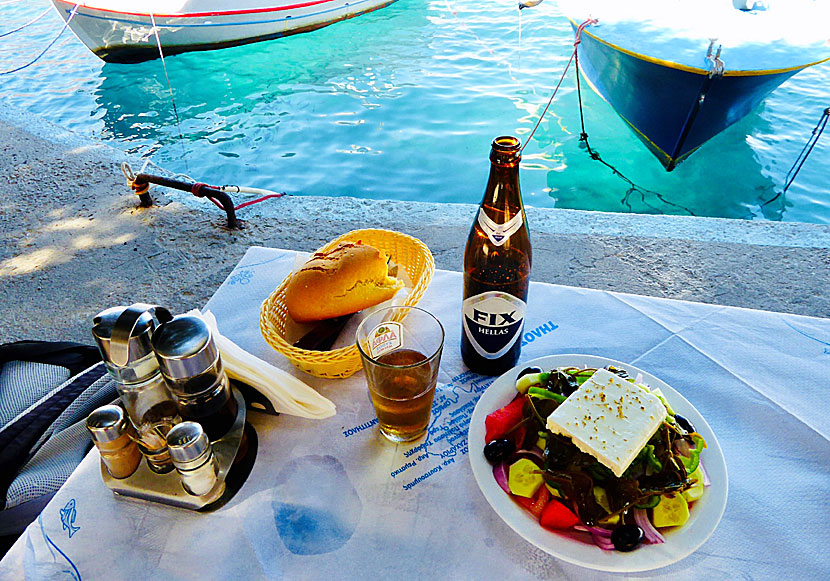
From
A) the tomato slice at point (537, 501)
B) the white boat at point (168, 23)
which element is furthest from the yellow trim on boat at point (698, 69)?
the white boat at point (168, 23)

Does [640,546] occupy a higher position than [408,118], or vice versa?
[640,546]

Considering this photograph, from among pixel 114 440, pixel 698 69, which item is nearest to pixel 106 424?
pixel 114 440

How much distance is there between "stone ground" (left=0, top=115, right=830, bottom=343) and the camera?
1.35 m

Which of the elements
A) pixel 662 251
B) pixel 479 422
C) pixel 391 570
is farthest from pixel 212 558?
pixel 662 251

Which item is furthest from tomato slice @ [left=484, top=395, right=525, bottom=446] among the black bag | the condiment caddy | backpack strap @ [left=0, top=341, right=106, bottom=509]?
backpack strap @ [left=0, top=341, right=106, bottom=509]

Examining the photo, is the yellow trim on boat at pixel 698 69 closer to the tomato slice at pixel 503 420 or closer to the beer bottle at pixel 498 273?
the beer bottle at pixel 498 273

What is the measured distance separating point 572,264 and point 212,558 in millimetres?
1153

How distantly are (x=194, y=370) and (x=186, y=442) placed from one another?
0.08 m

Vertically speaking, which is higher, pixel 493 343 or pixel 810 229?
pixel 493 343

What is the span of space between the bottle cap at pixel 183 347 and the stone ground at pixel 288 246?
33.8 inches

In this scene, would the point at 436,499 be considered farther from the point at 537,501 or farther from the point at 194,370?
the point at 194,370

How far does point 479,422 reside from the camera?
0.71m

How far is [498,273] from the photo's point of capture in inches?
32.3

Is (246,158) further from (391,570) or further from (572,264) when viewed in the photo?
(391,570)
